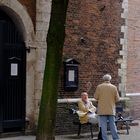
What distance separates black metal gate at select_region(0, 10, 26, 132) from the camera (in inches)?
543

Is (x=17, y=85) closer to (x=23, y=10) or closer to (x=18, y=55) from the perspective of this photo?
(x=18, y=55)

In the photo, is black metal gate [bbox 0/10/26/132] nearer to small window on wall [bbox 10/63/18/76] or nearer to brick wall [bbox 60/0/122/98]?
small window on wall [bbox 10/63/18/76]

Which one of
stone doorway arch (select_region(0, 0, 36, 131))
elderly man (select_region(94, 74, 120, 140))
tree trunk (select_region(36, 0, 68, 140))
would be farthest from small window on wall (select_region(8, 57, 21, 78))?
tree trunk (select_region(36, 0, 68, 140))

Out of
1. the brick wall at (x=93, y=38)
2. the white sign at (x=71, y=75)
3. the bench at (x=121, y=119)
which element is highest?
the brick wall at (x=93, y=38)

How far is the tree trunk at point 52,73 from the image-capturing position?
999cm

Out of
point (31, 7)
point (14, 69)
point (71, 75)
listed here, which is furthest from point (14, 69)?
point (71, 75)

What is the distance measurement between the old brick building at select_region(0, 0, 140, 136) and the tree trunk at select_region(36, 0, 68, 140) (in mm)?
3911

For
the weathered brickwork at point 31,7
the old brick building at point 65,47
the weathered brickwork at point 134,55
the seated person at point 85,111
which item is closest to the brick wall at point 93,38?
the old brick building at point 65,47

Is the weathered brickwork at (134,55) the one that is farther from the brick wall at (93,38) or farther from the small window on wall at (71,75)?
the small window on wall at (71,75)

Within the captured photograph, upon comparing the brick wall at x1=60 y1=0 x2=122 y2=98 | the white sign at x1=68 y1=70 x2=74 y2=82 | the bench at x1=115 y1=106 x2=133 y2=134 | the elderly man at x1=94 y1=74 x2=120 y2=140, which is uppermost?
the brick wall at x1=60 y1=0 x2=122 y2=98

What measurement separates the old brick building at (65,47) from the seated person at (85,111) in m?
0.77

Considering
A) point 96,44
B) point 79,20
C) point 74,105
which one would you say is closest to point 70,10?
point 79,20

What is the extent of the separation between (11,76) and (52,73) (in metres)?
4.19

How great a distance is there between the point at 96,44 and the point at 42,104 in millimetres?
6447
